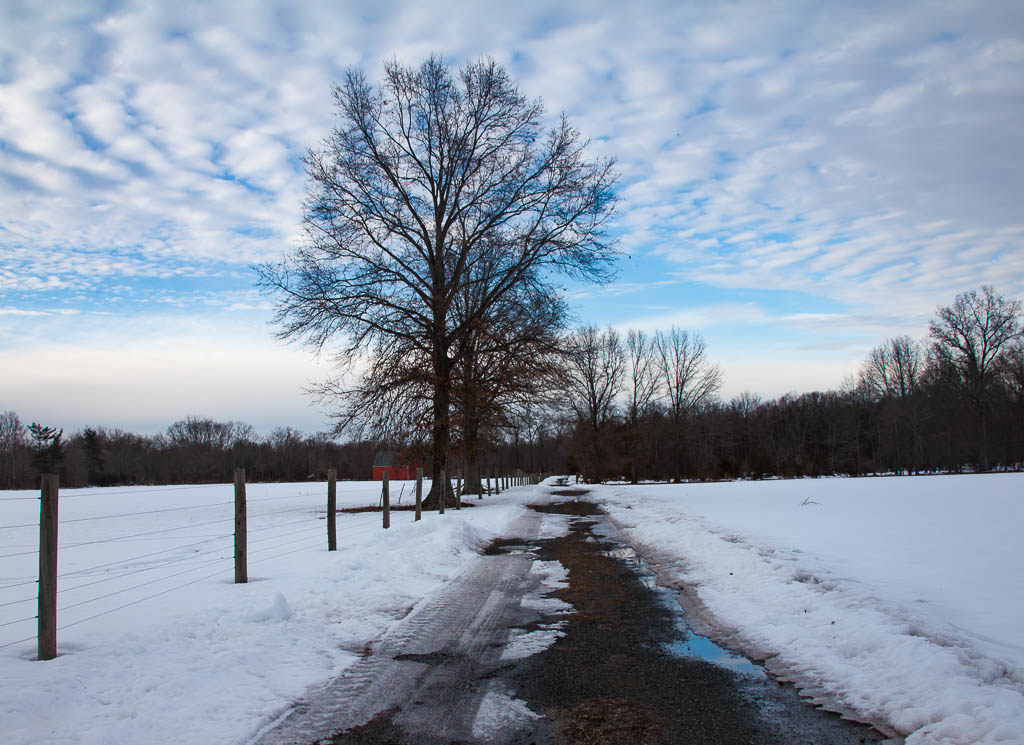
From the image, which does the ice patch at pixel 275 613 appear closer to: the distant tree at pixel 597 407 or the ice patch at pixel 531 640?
the ice patch at pixel 531 640

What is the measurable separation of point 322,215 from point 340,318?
3738 mm

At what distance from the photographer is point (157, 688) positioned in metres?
4.13

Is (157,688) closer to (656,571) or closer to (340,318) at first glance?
(656,571)

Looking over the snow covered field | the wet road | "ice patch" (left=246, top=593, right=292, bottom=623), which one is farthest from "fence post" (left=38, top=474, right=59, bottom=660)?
the wet road

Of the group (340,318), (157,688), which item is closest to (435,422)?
(340,318)

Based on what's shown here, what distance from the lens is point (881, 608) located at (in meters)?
5.81

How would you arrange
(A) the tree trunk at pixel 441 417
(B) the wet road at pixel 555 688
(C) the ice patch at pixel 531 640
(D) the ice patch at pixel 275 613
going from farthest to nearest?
(A) the tree trunk at pixel 441 417, (D) the ice patch at pixel 275 613, (C) the ice patch at pixel 531 640, (B) the wet road at pixel 555 688

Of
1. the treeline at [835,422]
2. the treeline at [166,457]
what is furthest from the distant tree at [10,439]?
the treeline at [835,422]

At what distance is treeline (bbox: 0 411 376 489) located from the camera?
7731 centimetres

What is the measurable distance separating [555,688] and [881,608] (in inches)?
136

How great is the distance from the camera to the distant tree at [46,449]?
73250mm

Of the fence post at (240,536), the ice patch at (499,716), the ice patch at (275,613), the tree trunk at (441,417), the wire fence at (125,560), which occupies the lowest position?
the wire fence at (125,560)

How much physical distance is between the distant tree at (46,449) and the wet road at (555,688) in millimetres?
84661

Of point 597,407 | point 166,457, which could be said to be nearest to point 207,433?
point 166,457
